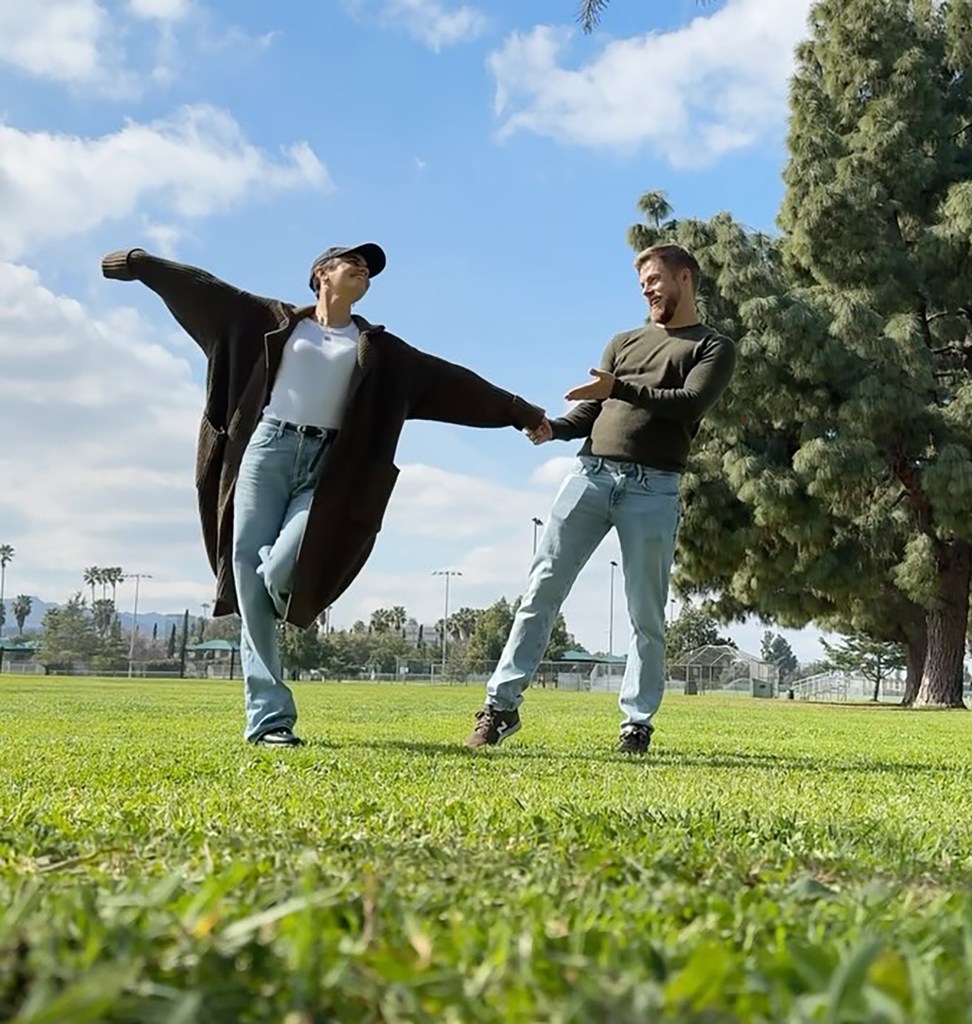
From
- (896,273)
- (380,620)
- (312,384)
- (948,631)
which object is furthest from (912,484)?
(380,620)

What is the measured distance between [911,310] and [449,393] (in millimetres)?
24071

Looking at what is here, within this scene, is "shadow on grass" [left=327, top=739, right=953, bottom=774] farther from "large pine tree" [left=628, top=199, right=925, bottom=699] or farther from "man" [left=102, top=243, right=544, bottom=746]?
"large pine tree" [left=628, top=199, right=925, bottom=699]

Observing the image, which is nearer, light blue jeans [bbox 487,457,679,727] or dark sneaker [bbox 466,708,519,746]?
dark sneaker [bbox 466,708,519,746]

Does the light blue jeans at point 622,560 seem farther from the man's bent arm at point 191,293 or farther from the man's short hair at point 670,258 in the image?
the man's bent arm at point 191,293

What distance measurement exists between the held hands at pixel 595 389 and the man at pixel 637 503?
0.16m

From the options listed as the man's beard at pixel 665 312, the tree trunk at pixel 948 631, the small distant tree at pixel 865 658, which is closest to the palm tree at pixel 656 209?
the tree trunk at pixel 948 631

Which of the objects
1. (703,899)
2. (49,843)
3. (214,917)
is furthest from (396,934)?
(49,843)

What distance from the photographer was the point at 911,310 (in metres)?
27.3

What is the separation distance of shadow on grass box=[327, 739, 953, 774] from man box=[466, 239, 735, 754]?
31 cm

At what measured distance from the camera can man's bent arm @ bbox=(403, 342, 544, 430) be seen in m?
5.68

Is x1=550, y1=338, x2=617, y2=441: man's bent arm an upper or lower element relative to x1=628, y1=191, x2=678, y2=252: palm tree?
lower

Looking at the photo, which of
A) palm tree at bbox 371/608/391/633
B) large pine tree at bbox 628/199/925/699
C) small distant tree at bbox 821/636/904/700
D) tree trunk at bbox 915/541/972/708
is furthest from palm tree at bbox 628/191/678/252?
palm tree at bbox 371/608/391/633

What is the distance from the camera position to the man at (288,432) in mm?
5293

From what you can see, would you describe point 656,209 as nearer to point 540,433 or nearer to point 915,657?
point 915,657
